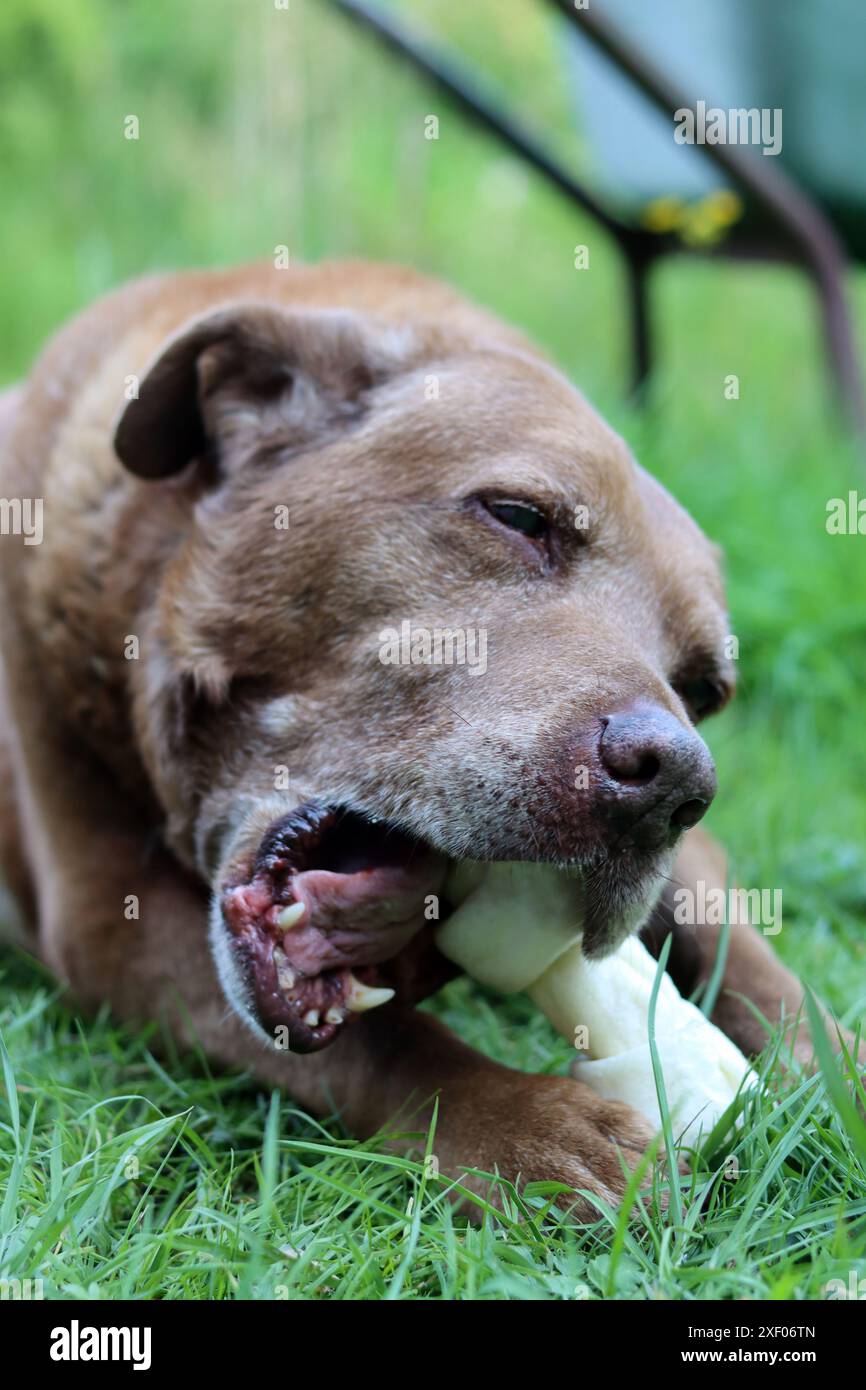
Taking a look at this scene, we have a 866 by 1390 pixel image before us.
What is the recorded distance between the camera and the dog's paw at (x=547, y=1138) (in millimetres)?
2029

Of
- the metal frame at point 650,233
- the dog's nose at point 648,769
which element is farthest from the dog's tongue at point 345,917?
the metal frame at point 650,233

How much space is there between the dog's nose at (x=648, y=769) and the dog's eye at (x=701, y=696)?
53 cm

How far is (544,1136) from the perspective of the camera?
210 centimetres

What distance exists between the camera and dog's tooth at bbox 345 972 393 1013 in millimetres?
2195

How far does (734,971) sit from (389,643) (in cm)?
85

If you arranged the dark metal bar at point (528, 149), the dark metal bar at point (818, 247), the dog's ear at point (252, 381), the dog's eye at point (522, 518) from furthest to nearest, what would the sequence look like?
the dark metal bar at point (818, 247)
the dark metal bar at point (528, 149)
the dog's ear at point (252, 381)
the dog's eye at point (522, 518)

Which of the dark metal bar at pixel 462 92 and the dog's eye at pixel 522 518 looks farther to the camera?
the dark metal bar at pixel 462 92

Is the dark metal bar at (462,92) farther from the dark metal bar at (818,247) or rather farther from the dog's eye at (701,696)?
the dog's eye at (701,696)

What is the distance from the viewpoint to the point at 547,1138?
82.5 inches

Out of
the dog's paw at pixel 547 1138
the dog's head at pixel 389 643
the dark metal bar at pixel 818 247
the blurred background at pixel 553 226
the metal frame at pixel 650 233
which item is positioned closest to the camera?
the dog's paw at pixel 547 1138

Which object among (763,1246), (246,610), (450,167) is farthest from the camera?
(450,167)
